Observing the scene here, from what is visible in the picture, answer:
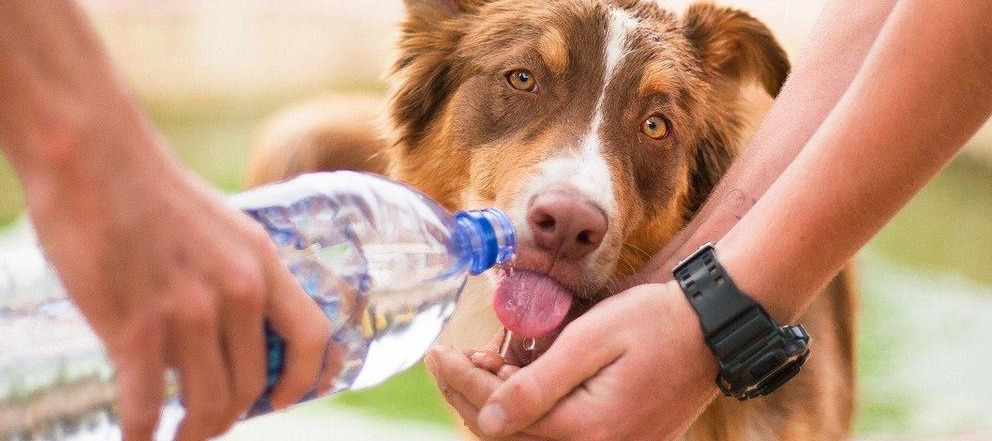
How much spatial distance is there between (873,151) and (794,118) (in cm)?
38

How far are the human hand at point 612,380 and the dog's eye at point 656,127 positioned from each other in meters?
0.58

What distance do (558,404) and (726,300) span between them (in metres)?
0.29

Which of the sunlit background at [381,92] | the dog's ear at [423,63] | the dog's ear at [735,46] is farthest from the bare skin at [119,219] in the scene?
the sunlit background at [381,92]

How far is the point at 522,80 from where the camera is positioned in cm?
214

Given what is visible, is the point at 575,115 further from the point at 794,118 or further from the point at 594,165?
the point at 794,118

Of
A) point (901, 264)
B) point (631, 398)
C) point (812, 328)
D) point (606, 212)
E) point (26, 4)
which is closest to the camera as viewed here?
point (26, 4)

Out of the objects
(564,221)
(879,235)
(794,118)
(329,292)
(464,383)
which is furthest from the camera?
(879,235)

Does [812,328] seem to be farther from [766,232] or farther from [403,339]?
[403,339]

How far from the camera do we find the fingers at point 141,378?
80cm

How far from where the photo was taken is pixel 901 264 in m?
4.52

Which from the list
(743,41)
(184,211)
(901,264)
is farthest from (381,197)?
(901,264)

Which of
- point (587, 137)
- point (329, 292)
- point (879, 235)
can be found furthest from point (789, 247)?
point (879, 235)

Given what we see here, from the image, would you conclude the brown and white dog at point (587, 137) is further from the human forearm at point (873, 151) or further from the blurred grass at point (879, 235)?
the blurred grass at point (879, 235)

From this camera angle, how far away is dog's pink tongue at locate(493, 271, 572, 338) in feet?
5.84
